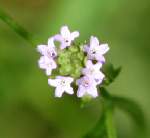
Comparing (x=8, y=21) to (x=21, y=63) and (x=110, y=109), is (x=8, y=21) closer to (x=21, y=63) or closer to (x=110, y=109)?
(x=110, y=109)

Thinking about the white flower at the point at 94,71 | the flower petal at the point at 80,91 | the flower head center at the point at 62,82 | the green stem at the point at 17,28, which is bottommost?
the flower petal at the point at 80,91

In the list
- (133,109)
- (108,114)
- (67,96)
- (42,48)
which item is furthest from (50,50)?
(67,96)

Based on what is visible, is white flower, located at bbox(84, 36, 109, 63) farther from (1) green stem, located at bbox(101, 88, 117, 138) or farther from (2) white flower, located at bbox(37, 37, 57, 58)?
(1) green stem, located at bbox(101, 88, 117, 138)

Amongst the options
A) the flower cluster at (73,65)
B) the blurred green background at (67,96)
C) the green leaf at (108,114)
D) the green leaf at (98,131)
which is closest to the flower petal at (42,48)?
the flower cluster at (73,65)

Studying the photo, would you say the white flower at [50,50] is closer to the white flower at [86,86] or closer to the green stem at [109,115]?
the white flower at [86,86]

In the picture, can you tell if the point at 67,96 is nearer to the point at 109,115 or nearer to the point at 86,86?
the point at 109,115
